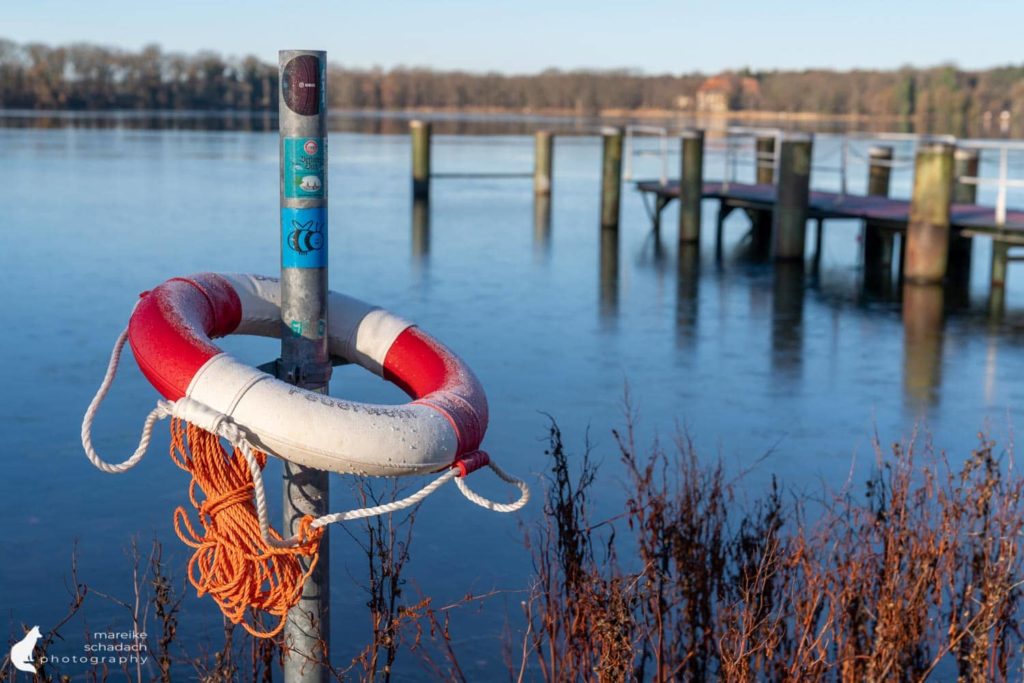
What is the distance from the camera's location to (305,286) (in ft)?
10.7

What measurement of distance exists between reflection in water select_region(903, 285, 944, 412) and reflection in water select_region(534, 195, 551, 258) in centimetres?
519

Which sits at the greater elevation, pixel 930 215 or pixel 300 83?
pixel 300 83

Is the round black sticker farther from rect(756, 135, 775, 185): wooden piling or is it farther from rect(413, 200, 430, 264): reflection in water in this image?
rect(756, 135, 775, 185): wooden piling

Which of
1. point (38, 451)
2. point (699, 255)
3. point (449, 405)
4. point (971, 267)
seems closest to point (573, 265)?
point (699, 255)

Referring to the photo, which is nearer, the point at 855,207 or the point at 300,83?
the point at 300,83

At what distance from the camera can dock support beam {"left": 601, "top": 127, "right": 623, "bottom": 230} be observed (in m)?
17.2

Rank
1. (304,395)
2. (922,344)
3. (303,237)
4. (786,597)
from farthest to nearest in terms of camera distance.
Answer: (922,344)
(786,597)
(303,237)
(304,395)

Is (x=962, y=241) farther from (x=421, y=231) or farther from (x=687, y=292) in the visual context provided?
(x=421, y=231)

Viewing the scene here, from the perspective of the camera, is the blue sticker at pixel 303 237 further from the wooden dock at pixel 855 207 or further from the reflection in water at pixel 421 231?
the reflection in water at pixel 421 231

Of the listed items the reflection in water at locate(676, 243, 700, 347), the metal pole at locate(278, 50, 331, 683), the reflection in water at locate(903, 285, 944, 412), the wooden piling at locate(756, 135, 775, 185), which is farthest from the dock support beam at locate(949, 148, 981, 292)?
the metal pole at locate(278, 50, 331, 683)

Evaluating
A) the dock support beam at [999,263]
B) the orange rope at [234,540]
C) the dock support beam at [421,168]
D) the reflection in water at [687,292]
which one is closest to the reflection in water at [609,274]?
the reflection in water at [687,292]

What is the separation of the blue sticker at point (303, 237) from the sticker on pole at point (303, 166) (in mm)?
45

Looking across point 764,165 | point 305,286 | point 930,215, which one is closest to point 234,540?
point 305,286

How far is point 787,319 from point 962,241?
384 centimetres
